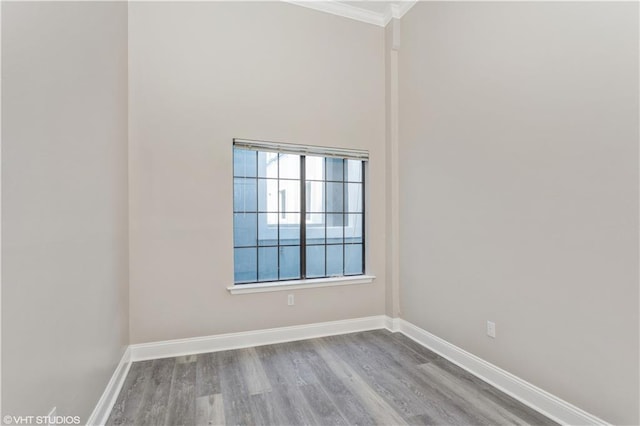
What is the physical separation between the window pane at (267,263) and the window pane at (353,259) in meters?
0.80

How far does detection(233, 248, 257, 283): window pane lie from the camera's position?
3.16m

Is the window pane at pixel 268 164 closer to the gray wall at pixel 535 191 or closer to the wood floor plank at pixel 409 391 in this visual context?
the gray wall at pixel 535 191

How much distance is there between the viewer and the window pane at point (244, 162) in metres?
3.15

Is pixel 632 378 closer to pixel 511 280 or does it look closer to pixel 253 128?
pixel 511 280

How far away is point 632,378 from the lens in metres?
1.62

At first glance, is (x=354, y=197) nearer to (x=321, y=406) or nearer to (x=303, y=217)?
(x=303, y=217)

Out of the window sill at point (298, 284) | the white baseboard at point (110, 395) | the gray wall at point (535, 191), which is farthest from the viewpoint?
the window sill at point (298, 284)

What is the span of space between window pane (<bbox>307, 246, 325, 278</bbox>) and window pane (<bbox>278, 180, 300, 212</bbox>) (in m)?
0.47

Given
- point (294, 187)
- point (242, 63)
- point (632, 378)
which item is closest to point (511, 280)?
point (632, 378)

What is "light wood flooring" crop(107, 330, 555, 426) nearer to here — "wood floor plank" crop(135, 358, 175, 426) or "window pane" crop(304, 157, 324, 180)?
"wood floor plank" crop(135, 358, 175, 426)

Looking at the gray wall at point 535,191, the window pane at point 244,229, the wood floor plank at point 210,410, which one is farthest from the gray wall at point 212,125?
the gray wall at point 535,191

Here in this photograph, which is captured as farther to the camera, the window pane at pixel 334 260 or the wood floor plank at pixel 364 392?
the window pane at pixel 334 260

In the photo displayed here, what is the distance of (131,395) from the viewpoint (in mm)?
2207

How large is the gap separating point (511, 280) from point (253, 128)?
251 centimetres
